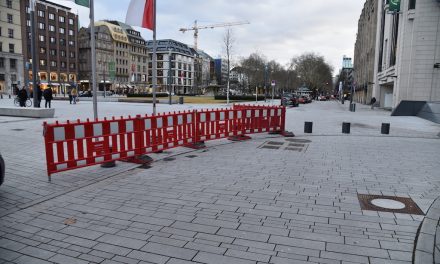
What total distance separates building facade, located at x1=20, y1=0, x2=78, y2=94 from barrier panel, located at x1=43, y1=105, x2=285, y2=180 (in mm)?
79450

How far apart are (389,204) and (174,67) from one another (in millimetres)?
138416

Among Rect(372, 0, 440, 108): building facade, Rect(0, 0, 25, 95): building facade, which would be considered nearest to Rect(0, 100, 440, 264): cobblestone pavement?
Rect(372, 0, 440, 108): building facade

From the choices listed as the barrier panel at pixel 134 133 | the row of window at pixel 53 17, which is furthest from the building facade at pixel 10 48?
the barrier panel at pixel 134 133

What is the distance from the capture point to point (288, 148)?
11195mm

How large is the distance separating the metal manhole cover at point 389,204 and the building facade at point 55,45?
8597cm

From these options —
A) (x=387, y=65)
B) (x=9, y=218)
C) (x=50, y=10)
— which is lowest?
(x=9, y=218)

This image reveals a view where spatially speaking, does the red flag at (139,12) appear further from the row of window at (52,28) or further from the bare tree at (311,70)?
the bare tree at (311,70)

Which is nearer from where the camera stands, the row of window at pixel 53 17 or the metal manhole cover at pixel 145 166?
the metal manhole cover at pixel 145 166

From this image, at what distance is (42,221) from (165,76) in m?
139

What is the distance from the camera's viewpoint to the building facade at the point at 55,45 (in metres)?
82.6

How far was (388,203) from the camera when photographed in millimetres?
5793

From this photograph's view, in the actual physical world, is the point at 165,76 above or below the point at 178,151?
above

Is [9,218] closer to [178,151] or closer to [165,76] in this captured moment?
[178,151]

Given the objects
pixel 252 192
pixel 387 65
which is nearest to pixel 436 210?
pixel 252 192
